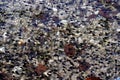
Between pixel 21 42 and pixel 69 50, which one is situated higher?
pixel 21 42

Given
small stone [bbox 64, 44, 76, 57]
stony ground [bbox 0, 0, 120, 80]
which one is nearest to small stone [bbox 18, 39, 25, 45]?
stony ground [bbox 0, 0, 120, 80]

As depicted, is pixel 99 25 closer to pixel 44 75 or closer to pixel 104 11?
pixel 104 11

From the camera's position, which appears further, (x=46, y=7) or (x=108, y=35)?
(x=46, y=7)

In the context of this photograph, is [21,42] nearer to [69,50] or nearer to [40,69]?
[40,69]

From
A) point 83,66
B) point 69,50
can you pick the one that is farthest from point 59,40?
point 83,66

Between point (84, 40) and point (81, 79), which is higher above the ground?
point (84, 40)

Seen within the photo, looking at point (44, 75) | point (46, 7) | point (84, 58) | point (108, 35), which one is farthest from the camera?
point (46, 7)

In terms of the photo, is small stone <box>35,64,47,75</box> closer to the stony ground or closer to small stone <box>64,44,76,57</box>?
the stony ground

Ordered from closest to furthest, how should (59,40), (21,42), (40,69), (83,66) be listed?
(40,69)
(83,66)
(21,42)
(59,40)

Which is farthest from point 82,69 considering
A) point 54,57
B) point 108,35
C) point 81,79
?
point 108,35
